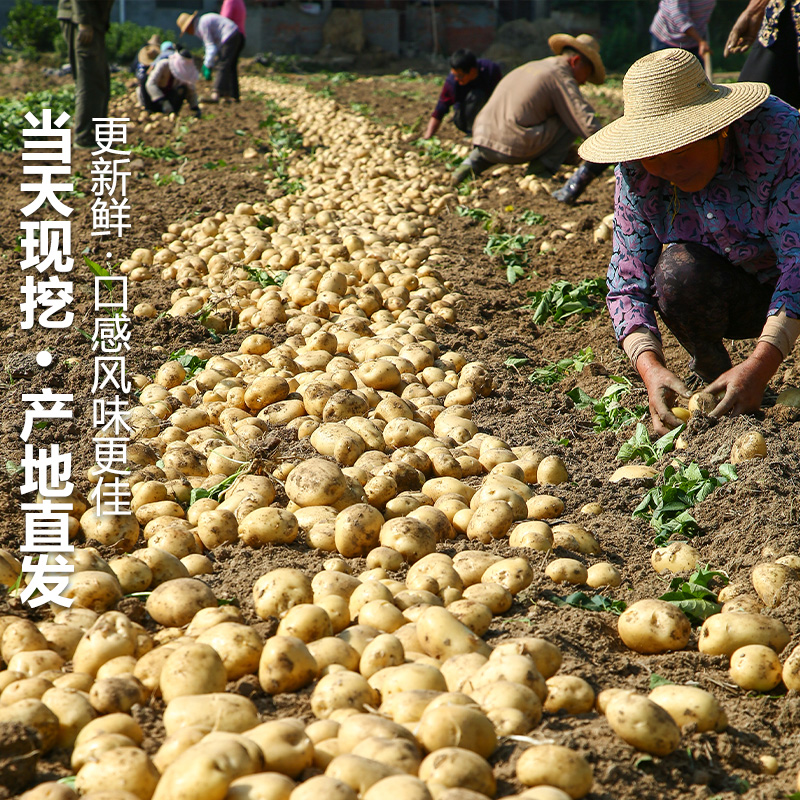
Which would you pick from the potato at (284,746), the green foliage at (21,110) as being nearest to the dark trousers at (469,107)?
the green foliage at (21,110)

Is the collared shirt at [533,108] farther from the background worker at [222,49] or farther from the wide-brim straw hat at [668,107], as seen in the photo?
the background worker at [222,49]

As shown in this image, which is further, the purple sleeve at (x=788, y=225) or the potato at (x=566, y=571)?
the purple sleeve at (x=788, y=225)

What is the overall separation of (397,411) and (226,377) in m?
0.91

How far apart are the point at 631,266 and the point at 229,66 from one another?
39.7 ft

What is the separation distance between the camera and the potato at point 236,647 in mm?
2092

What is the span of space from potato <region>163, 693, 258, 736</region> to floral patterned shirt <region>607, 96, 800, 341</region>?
223cm

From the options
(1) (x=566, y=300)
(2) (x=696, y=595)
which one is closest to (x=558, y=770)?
(2) (x=696, y=595)

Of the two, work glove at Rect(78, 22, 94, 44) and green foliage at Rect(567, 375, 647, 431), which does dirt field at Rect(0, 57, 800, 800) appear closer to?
green foliage at Rect(567, 375, 647, 431)

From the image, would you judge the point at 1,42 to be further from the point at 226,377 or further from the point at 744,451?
the point at 744,451

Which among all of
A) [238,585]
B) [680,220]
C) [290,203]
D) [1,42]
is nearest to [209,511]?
[238,585]

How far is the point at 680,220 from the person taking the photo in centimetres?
351

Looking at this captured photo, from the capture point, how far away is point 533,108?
769cm

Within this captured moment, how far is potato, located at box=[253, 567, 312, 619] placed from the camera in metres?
2.33

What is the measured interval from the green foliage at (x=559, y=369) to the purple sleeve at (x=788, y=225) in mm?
1246
